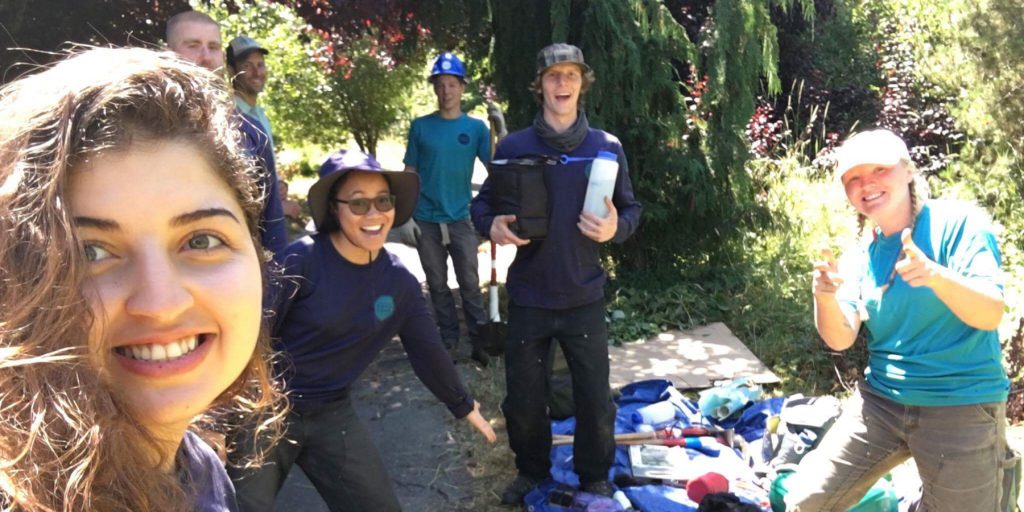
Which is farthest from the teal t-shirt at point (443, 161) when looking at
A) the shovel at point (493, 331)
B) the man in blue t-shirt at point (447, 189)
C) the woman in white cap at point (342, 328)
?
the woman in white cap at point (342, 328)

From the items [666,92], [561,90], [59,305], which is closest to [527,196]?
[561,90]

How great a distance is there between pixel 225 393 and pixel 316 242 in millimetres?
1864

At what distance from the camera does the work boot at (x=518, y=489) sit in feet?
14.4

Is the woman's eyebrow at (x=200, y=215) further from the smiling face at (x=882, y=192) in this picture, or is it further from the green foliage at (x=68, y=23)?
the green foliage at (x=68, y=23)

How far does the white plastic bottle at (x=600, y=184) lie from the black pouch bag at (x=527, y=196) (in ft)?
0.69

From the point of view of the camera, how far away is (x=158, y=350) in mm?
1062

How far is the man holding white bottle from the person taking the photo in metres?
4.12

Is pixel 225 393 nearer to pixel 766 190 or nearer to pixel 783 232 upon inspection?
pixel 783 232

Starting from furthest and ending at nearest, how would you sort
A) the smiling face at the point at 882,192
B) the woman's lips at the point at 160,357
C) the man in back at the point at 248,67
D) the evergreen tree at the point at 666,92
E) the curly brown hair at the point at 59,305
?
the evergreen tree at the point at 666,92 < the man in back at the point at 248,67 < the smiling face at the point at 882,192 < the woman's lips at the point at 160,357 < the curly brown hair at the point at 59,305

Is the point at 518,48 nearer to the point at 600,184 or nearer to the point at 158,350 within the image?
the point at 600,184

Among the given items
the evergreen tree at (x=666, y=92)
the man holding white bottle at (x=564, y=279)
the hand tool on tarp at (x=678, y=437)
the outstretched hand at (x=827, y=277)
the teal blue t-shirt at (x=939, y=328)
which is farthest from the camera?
the evergreen tree at (x=666, y=92)

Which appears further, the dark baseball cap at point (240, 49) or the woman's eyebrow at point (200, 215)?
the dark baseball cap at point (240, 49)

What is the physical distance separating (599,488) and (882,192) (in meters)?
2.09

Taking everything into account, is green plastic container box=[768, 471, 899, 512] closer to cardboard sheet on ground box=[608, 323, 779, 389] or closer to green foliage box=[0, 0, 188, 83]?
cardboard sheet on ground box=[608, 323, 779, 389]
